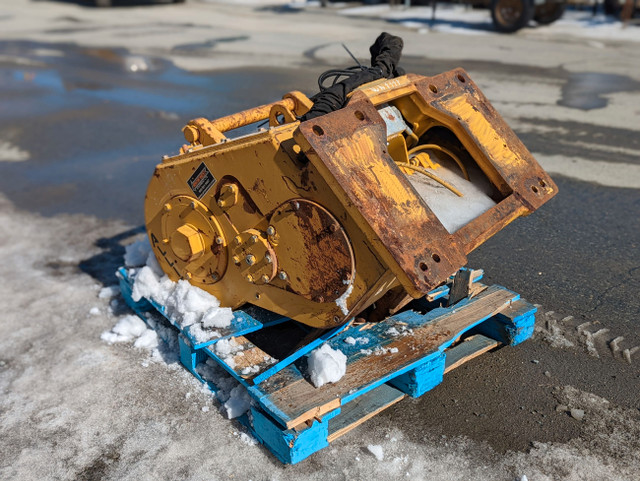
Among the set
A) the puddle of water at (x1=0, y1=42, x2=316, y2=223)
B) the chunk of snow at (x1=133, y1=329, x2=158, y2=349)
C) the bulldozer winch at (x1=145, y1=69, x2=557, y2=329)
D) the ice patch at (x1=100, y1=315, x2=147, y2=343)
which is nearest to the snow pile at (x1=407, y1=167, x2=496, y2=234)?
the bulldozer winch at (x1=145, y1=69, x2=557, y2=329)

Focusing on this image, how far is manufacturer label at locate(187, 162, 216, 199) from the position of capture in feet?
9.86

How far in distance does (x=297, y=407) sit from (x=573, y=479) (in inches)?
46.8

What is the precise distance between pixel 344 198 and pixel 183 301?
1.25 m

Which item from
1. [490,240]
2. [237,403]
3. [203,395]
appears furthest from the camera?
[490,240]

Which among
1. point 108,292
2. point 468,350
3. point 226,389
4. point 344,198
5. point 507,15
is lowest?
point 108,292

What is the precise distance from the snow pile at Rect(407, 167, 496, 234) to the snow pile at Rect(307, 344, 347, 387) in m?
0.77

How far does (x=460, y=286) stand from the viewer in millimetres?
3357

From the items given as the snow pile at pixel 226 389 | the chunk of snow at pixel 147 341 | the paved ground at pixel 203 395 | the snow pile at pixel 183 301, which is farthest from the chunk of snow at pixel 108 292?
the snow pile at pixel 226 389

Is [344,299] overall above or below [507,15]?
above

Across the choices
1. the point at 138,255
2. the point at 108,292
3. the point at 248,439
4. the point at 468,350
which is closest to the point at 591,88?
the point at 468,350

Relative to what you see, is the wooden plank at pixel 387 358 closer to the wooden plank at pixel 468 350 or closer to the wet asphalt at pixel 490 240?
the wooden plank at pixel 468 350

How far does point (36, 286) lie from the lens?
4.25 metres

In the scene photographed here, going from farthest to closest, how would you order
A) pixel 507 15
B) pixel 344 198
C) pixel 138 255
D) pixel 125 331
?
pixel 507 15 < pixel 138 255 < pixel 125 331 < pixel 344 198

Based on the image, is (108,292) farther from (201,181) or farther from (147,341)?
(201,181)
